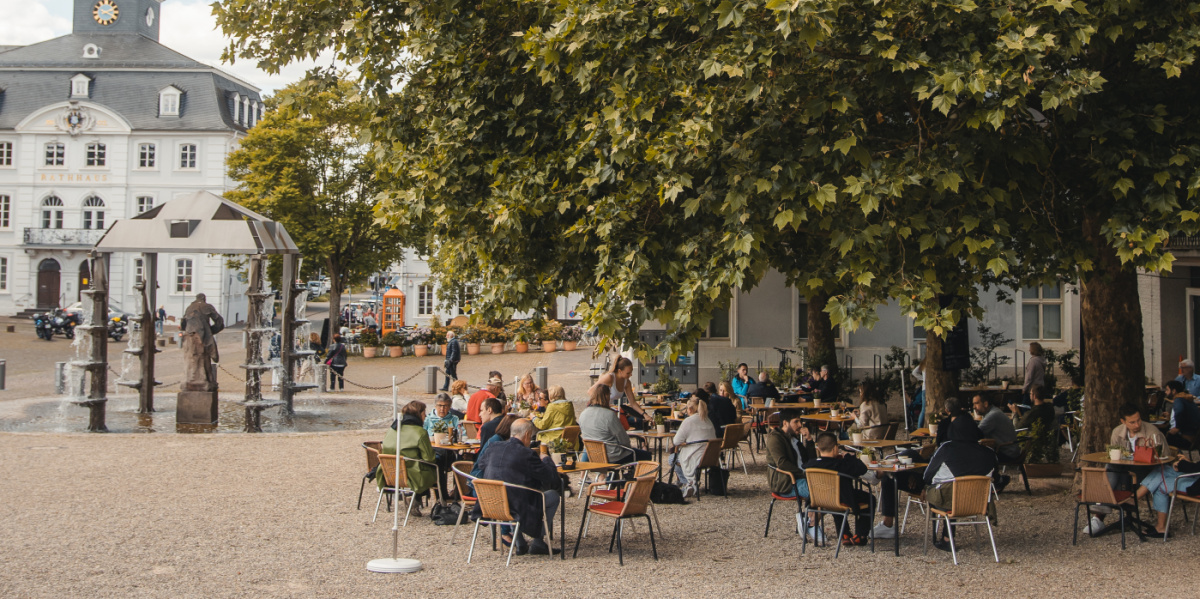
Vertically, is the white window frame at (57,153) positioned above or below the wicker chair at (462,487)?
above

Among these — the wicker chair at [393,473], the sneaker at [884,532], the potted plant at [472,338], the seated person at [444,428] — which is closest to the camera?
the sneaker at [884,532]

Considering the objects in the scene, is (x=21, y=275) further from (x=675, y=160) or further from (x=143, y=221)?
(x=675, y=160)

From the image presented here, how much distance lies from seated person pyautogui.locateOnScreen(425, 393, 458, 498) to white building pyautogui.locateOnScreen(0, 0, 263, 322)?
45.1m

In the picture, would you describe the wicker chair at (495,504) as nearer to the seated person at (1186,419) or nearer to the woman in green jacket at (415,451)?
the woman in green jacket at (415,451)

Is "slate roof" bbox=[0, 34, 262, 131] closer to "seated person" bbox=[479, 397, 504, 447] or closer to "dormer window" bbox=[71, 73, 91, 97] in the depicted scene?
"dormer window" bbox=[71, 73, 91, 97]

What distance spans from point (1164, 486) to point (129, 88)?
5590 cm

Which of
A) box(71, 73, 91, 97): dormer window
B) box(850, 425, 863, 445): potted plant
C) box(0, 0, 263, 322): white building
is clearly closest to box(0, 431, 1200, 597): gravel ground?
box(850, 425, 863, 445): potted plant

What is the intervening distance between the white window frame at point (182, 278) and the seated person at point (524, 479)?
48637mm

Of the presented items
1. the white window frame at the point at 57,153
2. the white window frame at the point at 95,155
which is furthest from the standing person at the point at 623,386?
the white window frame at the point at 57,153

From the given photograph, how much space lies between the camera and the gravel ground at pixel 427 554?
26.7ft

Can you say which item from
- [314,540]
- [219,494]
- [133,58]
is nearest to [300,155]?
[133,58]

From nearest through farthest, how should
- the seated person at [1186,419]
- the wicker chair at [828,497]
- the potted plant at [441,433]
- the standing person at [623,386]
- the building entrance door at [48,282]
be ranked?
the wicker chair at [828,497] < the potted plant at [441,433] < the seated person at [1186,419] < the standing person at [623,386] < the building entrance door at [48,282]

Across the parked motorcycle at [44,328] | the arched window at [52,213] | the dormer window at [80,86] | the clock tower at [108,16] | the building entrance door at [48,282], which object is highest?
the clock tower at [108,16]

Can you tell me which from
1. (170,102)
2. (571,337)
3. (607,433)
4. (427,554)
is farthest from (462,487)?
(170,102)
